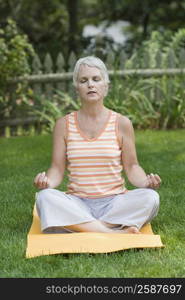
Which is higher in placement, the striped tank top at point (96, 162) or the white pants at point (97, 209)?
the striped tank top at point (96, 162)

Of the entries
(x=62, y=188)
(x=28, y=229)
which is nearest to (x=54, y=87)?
(x=62, y=188)

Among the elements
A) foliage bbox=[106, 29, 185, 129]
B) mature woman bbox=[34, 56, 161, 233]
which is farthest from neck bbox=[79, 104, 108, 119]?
foliage bbox=[106, 29, 185, 129]

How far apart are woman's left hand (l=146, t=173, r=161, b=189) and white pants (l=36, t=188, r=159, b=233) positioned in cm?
3

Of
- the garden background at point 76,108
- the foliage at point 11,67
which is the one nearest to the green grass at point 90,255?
the garden background at point 76,108

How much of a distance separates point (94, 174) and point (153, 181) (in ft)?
1.29

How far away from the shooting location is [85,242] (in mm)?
3865

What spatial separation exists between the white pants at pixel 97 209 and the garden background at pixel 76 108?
194 mm

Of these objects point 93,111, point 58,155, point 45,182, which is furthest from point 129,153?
point 45,182

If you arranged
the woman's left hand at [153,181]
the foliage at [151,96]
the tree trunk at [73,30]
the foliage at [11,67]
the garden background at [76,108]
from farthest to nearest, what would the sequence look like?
1. the tree trunk at [73,30]
2. the foliage at [11,67]
3. the foliage at [151,96]
4. the woman's left hand at [153,181]
5. the garden background at [76,108]

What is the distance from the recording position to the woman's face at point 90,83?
4.13 metres

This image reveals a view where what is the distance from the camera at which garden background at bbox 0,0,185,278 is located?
3.69m

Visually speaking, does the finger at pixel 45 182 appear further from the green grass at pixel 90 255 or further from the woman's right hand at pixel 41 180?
the green grass at pixel 90 255

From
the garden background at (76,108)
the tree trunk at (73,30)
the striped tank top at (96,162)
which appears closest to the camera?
the garden background at (76,108)

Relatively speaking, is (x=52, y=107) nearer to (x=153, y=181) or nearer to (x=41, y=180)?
(x=41, y=180)
